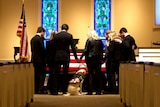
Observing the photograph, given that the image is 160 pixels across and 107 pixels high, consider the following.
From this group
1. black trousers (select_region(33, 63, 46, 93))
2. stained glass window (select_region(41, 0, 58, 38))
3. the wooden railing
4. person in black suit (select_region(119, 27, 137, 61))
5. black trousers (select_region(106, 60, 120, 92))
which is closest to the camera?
the wooden railing

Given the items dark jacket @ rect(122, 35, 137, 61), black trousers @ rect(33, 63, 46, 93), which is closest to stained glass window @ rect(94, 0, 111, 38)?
dark jacket @ rect(122, 35, 137, 61)

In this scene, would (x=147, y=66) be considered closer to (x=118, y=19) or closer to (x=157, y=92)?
(x=157, y=92)

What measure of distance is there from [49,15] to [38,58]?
4471mm

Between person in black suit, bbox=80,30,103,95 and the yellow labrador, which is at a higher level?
person in black suit, bbox=80,30,103,95

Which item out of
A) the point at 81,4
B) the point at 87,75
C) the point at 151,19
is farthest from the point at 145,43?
the point at 87,75

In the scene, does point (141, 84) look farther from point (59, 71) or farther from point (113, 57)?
point (59, 71)

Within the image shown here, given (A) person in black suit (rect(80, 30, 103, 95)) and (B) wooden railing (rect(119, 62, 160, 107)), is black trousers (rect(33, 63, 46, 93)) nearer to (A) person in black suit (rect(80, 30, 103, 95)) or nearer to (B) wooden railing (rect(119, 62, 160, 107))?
(A) person in black suit (rect(80, 30, 103, 95))

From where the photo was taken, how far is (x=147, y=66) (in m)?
4.75

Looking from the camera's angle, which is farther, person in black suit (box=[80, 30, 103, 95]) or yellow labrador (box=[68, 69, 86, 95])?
yellow labrador (box=[68, 69, 86, 95])

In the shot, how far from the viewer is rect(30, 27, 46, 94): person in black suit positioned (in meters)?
9.54

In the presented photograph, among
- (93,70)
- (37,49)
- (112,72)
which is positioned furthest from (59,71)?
(112,72)

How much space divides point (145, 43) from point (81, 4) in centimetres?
249

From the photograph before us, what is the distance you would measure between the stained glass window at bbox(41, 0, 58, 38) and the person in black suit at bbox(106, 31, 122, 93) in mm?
4354

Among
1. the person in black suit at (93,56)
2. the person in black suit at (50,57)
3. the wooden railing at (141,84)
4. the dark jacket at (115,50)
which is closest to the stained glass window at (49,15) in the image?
the person in black suit at (50,57)
